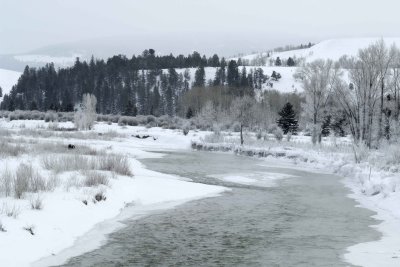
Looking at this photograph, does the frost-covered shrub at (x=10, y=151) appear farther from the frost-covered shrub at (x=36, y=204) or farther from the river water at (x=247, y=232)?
the frost-covered shrub at (x=36, y=204)

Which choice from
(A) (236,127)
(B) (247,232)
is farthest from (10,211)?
(A) (236,127)

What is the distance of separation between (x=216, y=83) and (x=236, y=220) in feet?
354

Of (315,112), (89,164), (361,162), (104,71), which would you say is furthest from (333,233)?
(104,71)

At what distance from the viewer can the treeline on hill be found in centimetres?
11006

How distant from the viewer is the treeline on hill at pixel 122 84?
110062mm

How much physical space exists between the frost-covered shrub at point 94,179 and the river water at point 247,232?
226cm

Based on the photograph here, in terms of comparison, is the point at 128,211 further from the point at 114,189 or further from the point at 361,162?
the point at 361,162

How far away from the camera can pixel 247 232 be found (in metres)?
10.4

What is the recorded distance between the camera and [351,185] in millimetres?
19625

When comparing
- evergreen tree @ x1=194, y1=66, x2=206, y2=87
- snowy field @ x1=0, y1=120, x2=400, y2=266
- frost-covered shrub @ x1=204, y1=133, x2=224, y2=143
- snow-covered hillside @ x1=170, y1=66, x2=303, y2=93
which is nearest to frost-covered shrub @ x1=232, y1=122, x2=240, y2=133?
frost-covered shrub @ x1=204, y1=133, x2=224, y2=143

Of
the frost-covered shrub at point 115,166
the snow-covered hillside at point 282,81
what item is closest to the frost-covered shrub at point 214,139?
the frost-covered shrub at point 115,166

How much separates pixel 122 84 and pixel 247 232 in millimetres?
111760

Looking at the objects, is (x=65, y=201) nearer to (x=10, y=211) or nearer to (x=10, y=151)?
(x=10, y=211)

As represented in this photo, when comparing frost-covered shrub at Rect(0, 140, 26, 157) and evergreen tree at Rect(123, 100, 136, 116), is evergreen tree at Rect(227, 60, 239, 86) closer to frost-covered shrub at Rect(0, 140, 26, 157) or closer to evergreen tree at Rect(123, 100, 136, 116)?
evergreen tree at Rect(123, 100, 136, 116)
